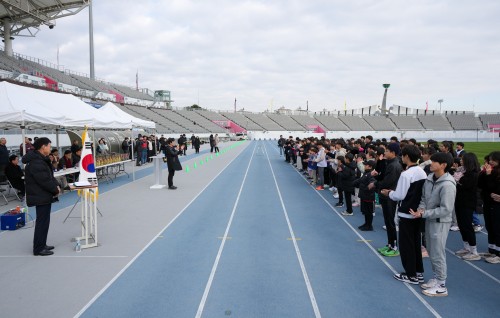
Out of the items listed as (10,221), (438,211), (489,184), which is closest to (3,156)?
(10,221)

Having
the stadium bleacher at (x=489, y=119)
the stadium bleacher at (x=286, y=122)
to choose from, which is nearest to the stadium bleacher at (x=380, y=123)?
the stadium bleacher at (x=286, y=122)

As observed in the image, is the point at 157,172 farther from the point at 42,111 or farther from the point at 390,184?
the point at 390,184

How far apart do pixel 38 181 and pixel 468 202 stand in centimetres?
752

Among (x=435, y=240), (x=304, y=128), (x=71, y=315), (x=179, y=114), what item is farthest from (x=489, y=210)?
(x=304, y=128)

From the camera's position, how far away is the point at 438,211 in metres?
4.13

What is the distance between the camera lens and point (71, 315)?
153 inches

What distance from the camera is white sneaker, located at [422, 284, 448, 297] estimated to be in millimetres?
4359

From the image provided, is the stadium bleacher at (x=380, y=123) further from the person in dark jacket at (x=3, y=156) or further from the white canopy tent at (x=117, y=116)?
the person in dark jacket at (x=3, y=156)

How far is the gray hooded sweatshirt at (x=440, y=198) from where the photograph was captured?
13.4 ft

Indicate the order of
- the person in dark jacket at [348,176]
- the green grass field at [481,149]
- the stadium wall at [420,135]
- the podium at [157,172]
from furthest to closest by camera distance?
the stadium wall at [420,135], the green grass field at [481,149], the podium at [157,172], the person in dark jacket at [348,176]

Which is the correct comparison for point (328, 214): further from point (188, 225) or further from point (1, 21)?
point (1, 21)

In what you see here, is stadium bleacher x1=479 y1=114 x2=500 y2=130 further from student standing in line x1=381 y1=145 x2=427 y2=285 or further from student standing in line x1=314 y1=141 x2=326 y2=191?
student standing in line x1=381 y1=145 x2=427 y2=285

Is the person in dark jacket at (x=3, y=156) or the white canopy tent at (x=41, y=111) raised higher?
the white canopy tent at (x=41, y=111)

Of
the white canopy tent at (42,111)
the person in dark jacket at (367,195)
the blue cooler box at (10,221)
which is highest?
the white canopy tent at (42,111)
